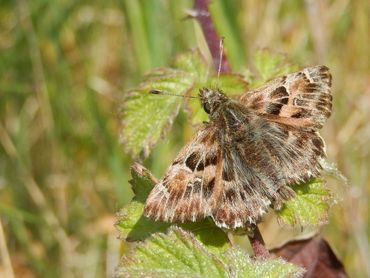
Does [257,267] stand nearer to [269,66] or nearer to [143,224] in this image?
[143,224]

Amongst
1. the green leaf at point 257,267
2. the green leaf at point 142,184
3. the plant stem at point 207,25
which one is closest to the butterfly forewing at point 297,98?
the plant stem at point 207,25

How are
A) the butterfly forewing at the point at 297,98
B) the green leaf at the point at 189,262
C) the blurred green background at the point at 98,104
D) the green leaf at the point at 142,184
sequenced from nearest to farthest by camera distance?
1. the green leaf at the point at 189,262
2. the green leaf at the point at 142,184
3. the butterfly forewing at the point at 297,98
4. the blurred green background at the point at 98,104

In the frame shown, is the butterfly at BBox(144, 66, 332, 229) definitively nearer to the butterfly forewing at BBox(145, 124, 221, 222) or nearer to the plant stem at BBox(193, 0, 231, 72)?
the butterfly forewing at BBox(145, 124, 221, 222)

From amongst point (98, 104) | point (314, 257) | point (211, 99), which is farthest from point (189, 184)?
point (98, 104)

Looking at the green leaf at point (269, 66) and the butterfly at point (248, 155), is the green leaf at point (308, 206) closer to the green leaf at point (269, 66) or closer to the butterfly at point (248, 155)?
the butterfly at point (248, 155)

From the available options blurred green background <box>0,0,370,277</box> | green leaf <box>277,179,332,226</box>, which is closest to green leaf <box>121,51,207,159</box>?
green leaf <box>277,179,332,226</box>

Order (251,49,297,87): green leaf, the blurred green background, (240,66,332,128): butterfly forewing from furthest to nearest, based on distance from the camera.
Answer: the blurred green background
(251,49,297,87): green leaf
(240,66,332,128): butterfly forewing

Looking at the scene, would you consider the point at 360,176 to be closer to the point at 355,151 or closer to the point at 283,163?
the point at 355,151
